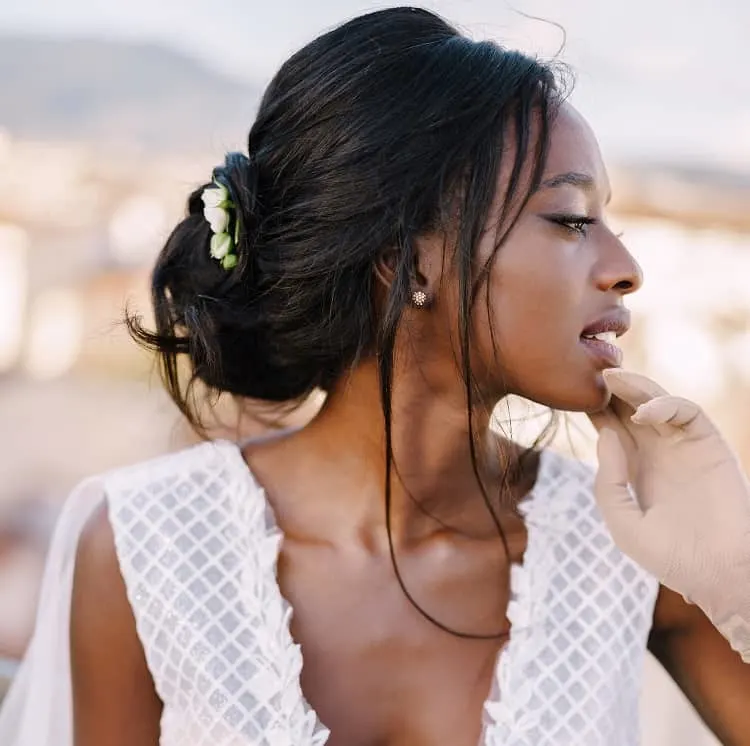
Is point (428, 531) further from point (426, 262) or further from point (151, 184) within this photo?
point (151, 184)

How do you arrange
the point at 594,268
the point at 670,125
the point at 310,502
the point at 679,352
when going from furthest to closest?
the point at 679,352 → the point at 670,125 → the point at 310,502 → the point at 594,268

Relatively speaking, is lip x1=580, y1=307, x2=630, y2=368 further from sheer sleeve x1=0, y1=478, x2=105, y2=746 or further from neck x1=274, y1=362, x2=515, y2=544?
sheer sleeve x1=0, y1=478, x2=105, y2=746

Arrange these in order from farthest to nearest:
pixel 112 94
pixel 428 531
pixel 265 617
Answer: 1. pixel 112 94
2. pixel 428 531
3. pixel 265 617

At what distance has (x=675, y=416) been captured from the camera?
4.52 feet

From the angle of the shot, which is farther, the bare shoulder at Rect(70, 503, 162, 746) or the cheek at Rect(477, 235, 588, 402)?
the bare shoulder at Rect(70, 503, 162, 746)

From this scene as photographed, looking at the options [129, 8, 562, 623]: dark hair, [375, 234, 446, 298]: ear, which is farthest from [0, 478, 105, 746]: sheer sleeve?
[375, 234, 446, 298]: ear

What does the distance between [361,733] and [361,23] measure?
976 millimetres

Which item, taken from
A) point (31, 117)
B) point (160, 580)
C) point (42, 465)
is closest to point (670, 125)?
point (31, 117)

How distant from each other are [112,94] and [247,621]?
3.89 metres

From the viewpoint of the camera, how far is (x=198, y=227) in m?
1.62

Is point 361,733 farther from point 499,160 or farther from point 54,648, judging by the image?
point 499,160

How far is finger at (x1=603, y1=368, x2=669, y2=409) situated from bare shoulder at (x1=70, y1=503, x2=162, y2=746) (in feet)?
2.43

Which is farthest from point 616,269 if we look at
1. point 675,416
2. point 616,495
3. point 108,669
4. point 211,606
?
point 108,669

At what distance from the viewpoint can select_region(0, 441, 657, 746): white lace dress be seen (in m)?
1.44
